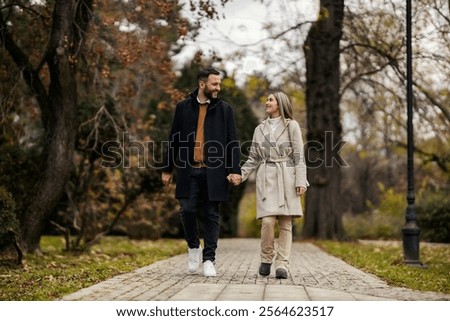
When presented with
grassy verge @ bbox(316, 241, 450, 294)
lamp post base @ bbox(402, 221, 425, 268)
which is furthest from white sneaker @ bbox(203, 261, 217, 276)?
lamp post base @ bbox(402, 221, 425, 268)

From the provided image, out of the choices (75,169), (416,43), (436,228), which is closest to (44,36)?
(75,169)

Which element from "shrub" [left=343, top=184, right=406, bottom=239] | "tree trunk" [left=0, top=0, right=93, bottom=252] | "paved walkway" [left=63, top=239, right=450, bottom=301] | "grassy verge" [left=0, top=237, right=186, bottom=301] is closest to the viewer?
"paved walkway" [left=63, top=239, right=450, bottom=301]

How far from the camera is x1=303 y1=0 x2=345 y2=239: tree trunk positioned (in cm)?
2005

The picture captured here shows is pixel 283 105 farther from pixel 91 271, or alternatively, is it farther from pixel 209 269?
pixel 91 271

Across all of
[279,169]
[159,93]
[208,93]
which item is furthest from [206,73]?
[159,93]

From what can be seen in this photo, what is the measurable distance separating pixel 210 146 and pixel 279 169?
85 centimetres

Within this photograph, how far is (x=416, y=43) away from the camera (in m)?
17.3

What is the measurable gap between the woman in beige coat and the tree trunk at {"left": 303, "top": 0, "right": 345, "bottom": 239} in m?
11.0

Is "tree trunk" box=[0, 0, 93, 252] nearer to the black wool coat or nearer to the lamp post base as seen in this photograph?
the black wool coat

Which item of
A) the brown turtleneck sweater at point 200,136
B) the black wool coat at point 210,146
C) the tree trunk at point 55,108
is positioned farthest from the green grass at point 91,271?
the brown turtleneck sweater at point 200,136

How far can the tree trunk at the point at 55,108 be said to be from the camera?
41.8 feet

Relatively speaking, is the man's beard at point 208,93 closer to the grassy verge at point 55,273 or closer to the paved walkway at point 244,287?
the paved walkway at point 244,287

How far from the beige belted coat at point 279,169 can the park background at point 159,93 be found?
3.66 m

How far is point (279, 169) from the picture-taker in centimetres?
891
